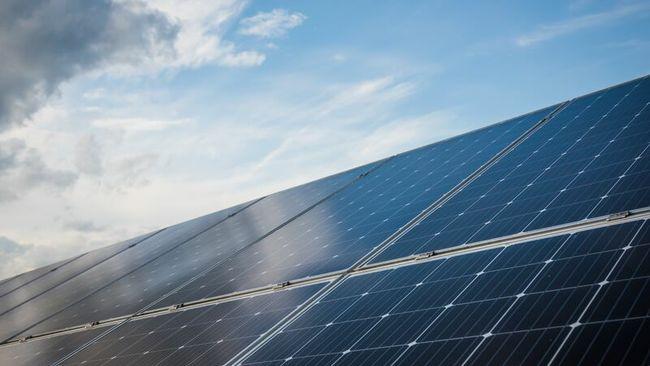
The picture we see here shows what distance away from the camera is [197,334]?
1525 centimetres

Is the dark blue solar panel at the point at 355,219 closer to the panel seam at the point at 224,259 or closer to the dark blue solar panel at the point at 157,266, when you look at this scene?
the panel seam at the point at 224,259

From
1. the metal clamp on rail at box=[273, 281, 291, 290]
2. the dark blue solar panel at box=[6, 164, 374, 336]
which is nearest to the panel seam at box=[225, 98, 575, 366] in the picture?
the metal clamp on rail at box=[273, 281, 291, 290]

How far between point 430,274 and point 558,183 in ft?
14.1

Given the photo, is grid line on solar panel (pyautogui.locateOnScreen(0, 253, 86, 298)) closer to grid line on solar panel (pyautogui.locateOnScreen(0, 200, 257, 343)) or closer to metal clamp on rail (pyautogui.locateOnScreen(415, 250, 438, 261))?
grid line on solar panel (pyautogui.locateOnScreen(0, 200, 257, 343))

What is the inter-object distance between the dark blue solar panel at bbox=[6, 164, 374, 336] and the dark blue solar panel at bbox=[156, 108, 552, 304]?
1995 mm

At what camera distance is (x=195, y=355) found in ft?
45.7

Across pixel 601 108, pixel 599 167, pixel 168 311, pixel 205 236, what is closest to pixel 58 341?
pixel 168 311

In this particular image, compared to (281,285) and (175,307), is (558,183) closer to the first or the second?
(281,285)

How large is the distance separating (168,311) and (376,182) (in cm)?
1011

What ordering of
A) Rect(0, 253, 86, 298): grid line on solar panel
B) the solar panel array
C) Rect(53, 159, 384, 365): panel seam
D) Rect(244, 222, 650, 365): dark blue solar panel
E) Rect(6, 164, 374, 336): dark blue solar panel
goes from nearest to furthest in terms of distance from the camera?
Rect(244, 222, 650, 365): dark blue solar panel, the solar panel array, Rect(53, 159, 384, 365): panel seam, Rect(6, 164, 374, 336): dark blue solar panel, Rect(0, 253, 86, 298): grid line on solar panel

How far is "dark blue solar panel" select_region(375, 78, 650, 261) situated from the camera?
13000 mm

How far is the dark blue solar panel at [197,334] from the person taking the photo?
544 inches

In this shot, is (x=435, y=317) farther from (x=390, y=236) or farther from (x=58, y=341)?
(x=58, y=341)

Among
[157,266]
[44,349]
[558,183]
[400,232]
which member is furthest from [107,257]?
[558,183]
